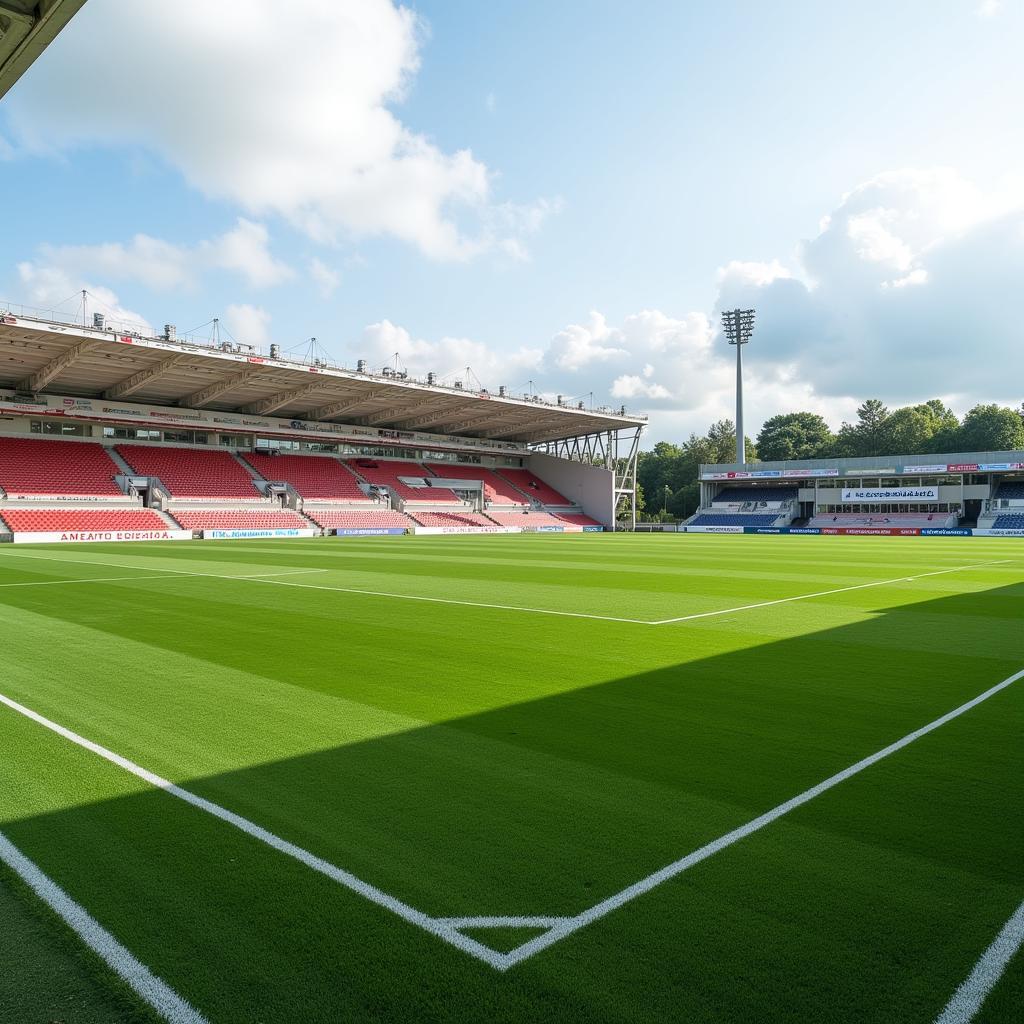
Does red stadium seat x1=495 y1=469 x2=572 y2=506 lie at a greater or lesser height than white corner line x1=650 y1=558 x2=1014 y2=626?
greater

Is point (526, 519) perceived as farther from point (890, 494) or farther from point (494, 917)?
point (494, 917)

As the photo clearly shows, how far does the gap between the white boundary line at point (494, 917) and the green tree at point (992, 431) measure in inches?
3935

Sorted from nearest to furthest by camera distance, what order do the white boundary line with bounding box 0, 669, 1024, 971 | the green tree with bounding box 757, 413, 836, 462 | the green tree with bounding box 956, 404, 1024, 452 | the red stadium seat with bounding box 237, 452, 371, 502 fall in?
the white boundary line with bounding box 0, 669, 1024, 971 < the red stadium seat with bounding box 237, 452, 371, 502 < the green tree with bounding box 956, 404, 1024, 452 < the green tree with bounding box 757, 413, 836, 462

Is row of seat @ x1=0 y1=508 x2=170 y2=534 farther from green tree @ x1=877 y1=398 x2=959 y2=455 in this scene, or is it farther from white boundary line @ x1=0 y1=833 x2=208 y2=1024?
green tree @ x1=877 y1=398 x2=959 y2=455

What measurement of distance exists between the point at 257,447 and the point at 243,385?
1039 cm

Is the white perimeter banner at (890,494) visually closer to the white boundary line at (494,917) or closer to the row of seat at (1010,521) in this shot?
the row of seat at (1010,521)

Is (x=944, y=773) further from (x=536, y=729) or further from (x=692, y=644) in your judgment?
(x=692, y=644)

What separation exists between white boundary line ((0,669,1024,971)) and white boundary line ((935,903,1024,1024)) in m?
1.31

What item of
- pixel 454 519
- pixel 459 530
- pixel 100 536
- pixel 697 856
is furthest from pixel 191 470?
pixel 697 856

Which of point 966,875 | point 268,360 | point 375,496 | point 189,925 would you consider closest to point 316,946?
point 189,925

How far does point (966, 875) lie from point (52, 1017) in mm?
4318

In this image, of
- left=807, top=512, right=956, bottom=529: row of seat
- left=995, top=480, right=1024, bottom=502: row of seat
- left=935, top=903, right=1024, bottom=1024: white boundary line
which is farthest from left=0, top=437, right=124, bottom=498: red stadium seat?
left=995, top=480, right=1024, bottom=502: row of seat

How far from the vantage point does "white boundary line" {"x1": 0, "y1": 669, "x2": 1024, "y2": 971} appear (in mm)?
3299

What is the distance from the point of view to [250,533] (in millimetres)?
46062
